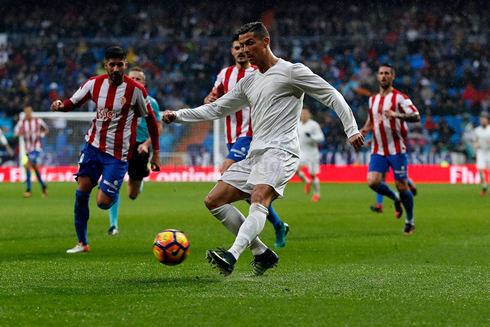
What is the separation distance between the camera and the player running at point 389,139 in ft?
33.9

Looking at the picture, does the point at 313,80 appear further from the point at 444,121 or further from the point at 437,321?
the point at 444,121

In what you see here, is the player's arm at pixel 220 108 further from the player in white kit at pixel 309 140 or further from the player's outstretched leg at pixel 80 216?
the player in white kit at pixel 309 140

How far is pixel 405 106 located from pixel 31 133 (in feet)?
43.0

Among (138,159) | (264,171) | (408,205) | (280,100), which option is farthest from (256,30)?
(408,205)

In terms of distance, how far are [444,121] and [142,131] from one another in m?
19.5

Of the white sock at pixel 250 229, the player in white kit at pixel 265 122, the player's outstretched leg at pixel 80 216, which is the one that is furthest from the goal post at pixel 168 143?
the white sock at pixel 250 229

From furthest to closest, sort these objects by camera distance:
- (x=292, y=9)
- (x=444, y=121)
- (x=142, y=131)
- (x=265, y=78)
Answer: (x=292, y=9)
(x=444, y=121)
(x=142, y=131)
(x=265, y=78)

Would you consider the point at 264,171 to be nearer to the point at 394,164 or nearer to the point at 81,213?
the point at 81,213

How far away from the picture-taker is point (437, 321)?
4145 millimetres

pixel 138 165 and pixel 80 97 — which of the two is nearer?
pixel 80 97

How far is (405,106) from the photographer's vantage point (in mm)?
10195

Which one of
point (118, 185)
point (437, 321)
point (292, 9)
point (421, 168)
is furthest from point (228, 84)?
point (292, 9)

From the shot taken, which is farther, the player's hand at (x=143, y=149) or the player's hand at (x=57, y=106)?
the player's hand at (x=143, y=149)

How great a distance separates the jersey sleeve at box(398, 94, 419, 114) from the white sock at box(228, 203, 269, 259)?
5.09m
